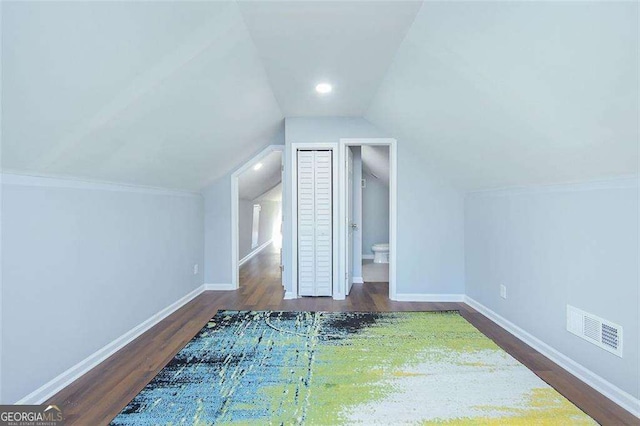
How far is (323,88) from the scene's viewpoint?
126 inches

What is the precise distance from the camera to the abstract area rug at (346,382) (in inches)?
72.6

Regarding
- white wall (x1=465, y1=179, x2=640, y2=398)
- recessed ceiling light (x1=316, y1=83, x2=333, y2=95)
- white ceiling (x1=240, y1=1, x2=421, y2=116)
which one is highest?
recessed ceiling light (x1=316, y1=83, x2=333, y2=95)

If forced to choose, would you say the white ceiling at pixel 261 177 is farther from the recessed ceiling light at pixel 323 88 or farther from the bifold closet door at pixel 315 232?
the recessed ceiling light at pixel 323 88

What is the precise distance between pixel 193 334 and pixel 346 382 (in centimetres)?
154

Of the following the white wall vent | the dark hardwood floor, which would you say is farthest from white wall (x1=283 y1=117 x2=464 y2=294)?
the white wall vent

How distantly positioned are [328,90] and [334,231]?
→ 173 cm

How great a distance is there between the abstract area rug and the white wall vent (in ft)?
1.36

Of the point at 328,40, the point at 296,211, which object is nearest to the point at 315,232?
the point at 296,211

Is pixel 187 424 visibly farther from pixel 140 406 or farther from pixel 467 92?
pixel 467 92

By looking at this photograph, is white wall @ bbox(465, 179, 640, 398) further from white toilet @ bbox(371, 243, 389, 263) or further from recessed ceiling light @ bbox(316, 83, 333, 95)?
white toilet @ bbox(371, 243, 389, 263)

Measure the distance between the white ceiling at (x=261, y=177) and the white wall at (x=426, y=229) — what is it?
200 cm

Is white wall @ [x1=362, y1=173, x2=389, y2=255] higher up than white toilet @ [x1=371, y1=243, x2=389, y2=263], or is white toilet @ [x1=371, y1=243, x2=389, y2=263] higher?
white wall @ [x1=362, y1=173, x2=389, y2=255]

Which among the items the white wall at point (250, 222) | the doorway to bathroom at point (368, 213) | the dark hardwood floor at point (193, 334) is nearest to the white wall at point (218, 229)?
the dark hardwood floor at point (193, 334)

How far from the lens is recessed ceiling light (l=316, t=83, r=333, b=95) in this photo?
312cm
